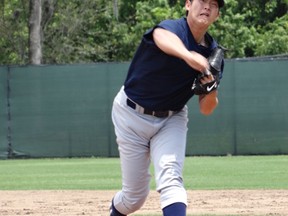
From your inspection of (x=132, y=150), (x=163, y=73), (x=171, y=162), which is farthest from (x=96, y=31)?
(x=171, y=162)

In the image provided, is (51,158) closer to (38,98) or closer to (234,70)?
(38,98)

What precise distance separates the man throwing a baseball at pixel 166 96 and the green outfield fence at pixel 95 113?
41.5 ft

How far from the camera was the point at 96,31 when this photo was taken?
3127 centimetres

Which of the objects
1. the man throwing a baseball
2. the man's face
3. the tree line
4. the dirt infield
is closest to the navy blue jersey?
the man throwing a baseball

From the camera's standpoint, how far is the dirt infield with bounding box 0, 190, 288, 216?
358 inches

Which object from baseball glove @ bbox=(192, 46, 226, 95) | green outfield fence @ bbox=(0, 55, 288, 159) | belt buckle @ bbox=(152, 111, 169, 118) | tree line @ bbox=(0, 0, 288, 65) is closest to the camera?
baseball glove @ bbox=(192, 46, 226, 95)

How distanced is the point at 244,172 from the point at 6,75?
7.08 m

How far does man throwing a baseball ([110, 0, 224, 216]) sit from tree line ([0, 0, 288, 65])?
21712 mm

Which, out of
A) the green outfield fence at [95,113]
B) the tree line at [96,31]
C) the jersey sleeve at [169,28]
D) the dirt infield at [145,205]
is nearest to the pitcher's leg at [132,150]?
the jersey sleeve at [169,28]

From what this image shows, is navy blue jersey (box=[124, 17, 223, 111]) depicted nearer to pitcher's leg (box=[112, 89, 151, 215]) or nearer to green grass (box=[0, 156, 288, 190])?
pitcher's leg (box=[112, 89, 151, 215])

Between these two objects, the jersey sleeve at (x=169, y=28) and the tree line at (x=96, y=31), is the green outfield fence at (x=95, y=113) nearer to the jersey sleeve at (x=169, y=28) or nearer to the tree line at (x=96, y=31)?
the tree line at (x=96, y=31)

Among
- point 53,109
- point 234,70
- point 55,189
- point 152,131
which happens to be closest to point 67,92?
point 53,109

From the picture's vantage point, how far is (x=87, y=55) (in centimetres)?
2952

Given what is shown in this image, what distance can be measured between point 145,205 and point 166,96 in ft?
13.4
